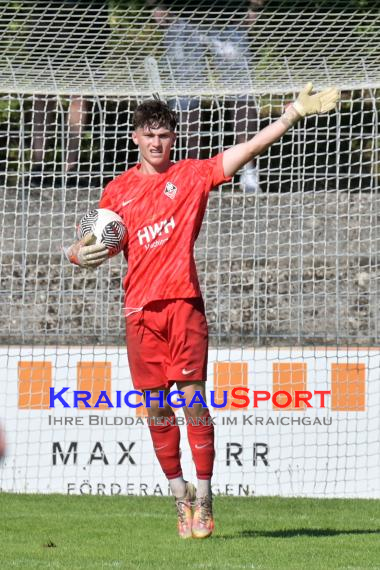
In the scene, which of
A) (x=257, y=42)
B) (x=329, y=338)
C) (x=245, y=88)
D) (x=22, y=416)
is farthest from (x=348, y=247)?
(x=22, y=416)

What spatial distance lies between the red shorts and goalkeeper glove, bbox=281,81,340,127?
0.94 meters

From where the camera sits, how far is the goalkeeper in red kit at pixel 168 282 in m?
5.22

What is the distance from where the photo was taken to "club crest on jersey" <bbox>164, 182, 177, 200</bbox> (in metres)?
5.29

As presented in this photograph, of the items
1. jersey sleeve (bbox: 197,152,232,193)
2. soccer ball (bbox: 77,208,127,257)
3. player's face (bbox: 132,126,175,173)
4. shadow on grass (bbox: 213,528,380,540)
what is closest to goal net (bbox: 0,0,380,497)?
player's face (bbox: 132,126,175,173)

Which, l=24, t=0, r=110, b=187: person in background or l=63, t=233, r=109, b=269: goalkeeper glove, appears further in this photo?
l=24, t=0, r=110, b=187: person in background

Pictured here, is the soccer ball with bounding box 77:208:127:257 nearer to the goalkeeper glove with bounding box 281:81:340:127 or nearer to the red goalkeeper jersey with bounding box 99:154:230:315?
the red goalkeeper jersey with bounding box 99:154:230:315

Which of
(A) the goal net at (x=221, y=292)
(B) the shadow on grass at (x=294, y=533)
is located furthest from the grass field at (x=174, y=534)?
(A) the goal net at (x=221, y=292)

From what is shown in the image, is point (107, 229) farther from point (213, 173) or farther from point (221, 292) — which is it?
point (221, 292)

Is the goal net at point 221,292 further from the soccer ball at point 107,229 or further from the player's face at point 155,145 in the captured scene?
the soccer ball at point 107,229

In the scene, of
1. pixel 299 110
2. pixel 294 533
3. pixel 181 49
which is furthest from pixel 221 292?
pixel 299 110

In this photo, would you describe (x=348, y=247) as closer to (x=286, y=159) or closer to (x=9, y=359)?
Result: (x=286, y=159)

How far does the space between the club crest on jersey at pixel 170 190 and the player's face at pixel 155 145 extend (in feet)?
0.37

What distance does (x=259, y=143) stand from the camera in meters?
5.08

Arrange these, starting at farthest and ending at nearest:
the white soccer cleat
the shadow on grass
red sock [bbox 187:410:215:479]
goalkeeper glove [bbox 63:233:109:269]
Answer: the white soccer cleat
the shadow on grass
red sock [bbox 187:410:215:479]
goalkeeper glove [bbox 63:233:109:269]
